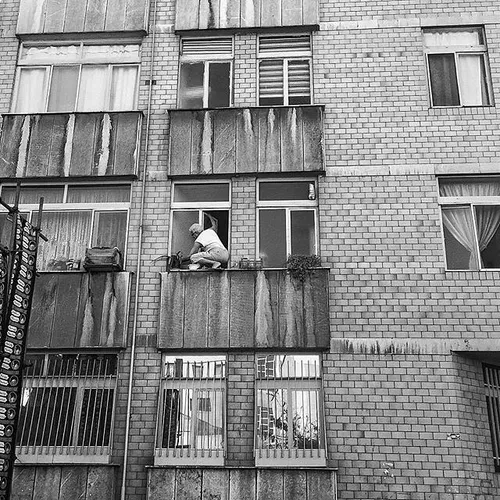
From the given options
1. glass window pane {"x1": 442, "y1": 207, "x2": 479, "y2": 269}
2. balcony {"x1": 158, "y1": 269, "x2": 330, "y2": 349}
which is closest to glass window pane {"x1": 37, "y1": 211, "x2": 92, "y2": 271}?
balcony {"x1": 158, "y1": 269, "x2": 330, "y2": 349}

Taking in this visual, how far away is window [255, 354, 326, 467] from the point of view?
413 inches

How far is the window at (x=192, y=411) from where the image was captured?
10.6 m

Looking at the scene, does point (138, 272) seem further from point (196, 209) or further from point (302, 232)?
point (302, 232)

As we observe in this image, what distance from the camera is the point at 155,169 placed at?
1248cm

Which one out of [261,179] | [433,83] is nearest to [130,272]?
[261,179]

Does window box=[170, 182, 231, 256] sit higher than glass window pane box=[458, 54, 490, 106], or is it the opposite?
glass window pane box=[458, 54, 490, 106]

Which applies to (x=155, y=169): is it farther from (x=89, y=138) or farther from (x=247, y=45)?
(x=247, y=45)

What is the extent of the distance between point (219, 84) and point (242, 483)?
754 cm

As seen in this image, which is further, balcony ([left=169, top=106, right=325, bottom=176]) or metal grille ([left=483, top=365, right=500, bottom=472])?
balcony ([left=169, top=106, right=325, bottom=176])

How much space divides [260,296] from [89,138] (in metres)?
4.54

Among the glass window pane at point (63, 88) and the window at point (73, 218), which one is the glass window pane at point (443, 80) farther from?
the glass window pane at point (63, 88)

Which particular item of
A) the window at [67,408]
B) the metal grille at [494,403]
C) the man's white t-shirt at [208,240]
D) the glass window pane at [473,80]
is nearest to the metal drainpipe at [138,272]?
the window at [67,408]

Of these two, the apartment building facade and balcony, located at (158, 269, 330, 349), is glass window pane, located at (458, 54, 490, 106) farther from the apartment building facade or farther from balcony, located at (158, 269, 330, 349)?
balcony, located at (158, 269, 330, 349)

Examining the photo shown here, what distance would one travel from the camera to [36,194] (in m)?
12.6
